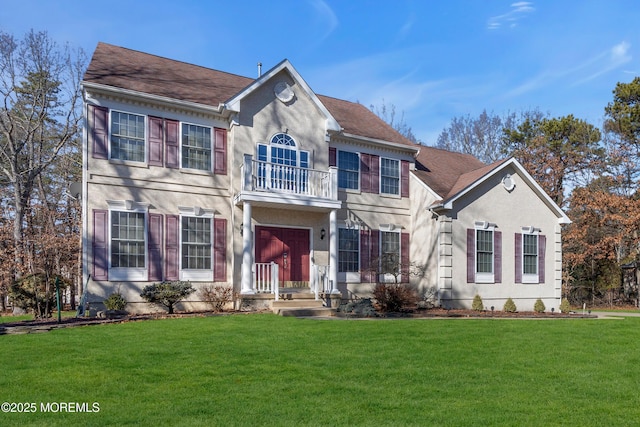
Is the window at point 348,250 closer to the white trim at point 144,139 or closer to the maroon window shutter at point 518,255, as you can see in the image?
the maroon window shutter at point 518,255

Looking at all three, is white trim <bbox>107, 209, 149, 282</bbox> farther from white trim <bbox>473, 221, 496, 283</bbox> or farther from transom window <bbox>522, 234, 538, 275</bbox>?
transom window <bbox>522, 234, 538, 275</bbox>

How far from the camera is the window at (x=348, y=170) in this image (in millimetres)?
18344

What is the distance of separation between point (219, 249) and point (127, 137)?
4.21 metres

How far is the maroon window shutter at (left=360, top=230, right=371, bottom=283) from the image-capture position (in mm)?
18328

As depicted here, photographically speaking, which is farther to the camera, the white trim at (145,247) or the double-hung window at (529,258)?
the double-hung window at (529,258)

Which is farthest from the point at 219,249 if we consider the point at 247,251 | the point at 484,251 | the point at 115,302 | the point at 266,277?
the point at 484,251

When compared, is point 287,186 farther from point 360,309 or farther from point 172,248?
point 360,309

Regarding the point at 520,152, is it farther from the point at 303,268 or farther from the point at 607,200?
the point at 303,268

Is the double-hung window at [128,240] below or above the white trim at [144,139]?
below

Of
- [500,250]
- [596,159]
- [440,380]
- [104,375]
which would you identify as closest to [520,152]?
[596,159]

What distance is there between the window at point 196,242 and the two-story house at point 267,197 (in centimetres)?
3

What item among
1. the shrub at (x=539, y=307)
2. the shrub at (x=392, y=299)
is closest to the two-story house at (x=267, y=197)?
the shrub at (x=539, y=307)

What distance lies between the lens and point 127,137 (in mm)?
14695

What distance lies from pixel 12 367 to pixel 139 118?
9.34 metres
